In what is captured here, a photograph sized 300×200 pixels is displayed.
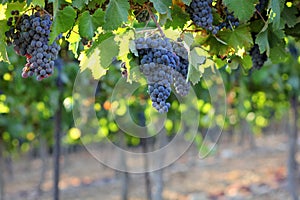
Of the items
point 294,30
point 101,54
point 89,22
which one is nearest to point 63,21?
point 89,22

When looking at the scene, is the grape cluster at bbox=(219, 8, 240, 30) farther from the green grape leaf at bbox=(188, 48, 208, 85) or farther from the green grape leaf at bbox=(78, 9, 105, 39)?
the green grape leaf at bbox=(78, 9, 105, 39)

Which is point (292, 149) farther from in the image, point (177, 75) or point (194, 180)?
point (177, 75)

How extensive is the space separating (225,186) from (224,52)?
30.9ft

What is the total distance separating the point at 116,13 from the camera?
61.2 inches

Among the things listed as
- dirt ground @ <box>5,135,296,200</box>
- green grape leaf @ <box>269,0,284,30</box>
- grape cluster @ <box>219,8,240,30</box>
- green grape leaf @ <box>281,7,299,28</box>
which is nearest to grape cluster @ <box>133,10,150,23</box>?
grape cluster @ <box>219,8,240,30</box>

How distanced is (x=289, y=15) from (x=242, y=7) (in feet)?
1.38

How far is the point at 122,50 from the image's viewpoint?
5.74ft

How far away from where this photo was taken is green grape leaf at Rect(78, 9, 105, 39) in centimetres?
162

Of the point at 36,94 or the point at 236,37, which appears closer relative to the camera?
the point at 236,37

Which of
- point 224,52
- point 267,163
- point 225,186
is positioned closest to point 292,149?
point 225,186

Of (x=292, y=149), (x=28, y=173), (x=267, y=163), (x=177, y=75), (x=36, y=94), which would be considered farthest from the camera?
(x=28, y=173)

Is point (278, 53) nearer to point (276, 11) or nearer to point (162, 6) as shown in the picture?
point (276, 11)

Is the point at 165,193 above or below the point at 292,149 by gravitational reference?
below

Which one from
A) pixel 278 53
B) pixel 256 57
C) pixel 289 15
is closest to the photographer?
pixel 289 15
